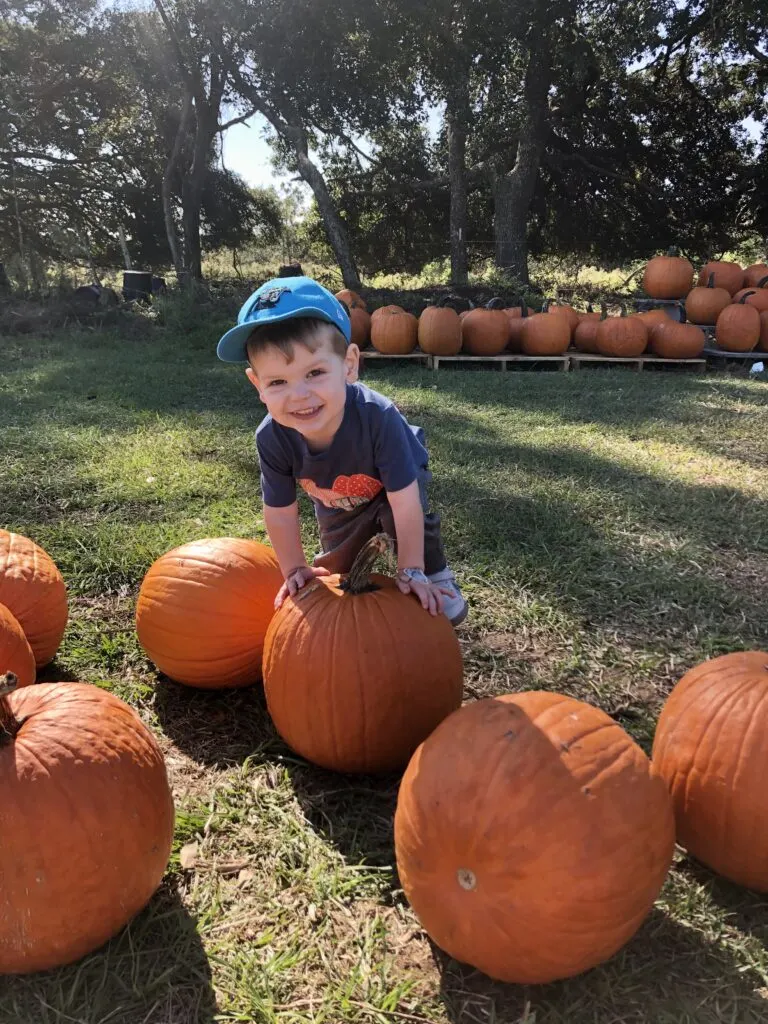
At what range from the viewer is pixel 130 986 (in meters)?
1.48

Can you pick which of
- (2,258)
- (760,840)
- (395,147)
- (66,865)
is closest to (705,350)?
(760,840)

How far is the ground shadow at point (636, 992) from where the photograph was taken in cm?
139

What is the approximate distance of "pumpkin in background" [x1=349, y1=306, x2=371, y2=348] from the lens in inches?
371

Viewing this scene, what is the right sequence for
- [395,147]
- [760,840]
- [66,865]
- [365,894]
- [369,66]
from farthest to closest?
[395,147], [369,66], [365,894], [760,840], [66,865]

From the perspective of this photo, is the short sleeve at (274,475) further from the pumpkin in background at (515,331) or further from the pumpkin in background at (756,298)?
the pumpkin in background at (756,298)

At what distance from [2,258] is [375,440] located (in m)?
17.4

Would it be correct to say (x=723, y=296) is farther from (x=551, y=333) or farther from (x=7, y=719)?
(x=7, y=719)

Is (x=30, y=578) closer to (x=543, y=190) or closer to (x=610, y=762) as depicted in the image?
(x=610, y=762)

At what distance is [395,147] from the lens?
57.6 ft

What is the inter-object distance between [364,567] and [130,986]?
3.77 feet

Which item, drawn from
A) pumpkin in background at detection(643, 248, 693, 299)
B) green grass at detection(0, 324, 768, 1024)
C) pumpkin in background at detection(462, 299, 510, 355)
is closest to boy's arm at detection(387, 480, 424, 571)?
green grass at detection(0, 324, 768, 1024)

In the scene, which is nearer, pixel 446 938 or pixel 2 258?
pixel 446 938

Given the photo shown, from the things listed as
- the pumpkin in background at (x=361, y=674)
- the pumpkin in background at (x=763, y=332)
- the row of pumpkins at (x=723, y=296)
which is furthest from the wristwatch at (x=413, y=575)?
the pumpkin in background at (x=763, y=332)

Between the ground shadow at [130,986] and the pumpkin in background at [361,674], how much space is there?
1.94 feet
